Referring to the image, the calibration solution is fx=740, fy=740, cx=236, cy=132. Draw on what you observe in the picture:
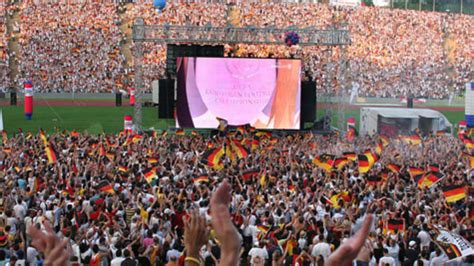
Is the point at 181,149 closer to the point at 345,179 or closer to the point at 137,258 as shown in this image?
the point at 345,179

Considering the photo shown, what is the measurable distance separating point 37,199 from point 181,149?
903 centimetres

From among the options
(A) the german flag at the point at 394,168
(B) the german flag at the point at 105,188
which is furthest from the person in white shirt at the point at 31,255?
(A) the german flag at the point at 394,168

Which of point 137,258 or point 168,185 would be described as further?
point 168,185

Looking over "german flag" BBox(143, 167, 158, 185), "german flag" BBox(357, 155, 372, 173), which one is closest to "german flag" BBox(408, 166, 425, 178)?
"german flag" BBox(357, 155, 372, 173)

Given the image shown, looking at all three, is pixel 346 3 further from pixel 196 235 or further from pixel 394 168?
pixel 196 235

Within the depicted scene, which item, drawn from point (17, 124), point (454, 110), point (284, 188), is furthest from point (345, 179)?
point (454, 110)

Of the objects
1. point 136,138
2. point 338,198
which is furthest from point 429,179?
point 136,138

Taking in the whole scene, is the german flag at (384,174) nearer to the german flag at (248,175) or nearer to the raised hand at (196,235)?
the german flag at (248,175)

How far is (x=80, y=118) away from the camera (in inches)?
1476

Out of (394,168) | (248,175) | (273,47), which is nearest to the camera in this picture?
(248,175)

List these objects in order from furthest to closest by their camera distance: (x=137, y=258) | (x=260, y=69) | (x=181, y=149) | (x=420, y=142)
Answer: (x=260, y=69), (x=420, y=142), (x=181, y=149), (x=137, y=258)

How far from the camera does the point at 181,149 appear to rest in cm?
2150

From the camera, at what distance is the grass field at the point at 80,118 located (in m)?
33.7

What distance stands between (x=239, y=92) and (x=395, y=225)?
2008cm
